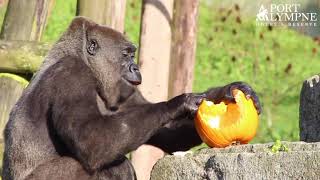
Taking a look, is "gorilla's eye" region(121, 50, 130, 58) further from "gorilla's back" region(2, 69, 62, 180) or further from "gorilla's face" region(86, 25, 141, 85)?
"gorilla's back" region(2, 69, 62, 180)

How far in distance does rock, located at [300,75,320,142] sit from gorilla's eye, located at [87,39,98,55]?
4.43ft

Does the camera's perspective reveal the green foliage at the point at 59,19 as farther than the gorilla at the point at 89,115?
Yes

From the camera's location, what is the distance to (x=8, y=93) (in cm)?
670

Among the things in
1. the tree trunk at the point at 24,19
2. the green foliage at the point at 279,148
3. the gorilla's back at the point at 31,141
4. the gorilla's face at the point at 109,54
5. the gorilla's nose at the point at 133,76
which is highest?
the tree trunk at the point at 24,19

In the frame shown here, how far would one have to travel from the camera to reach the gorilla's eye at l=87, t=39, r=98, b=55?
5805mm

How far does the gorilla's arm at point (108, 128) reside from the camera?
520cm

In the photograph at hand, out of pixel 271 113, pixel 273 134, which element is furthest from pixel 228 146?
pixel 271 113

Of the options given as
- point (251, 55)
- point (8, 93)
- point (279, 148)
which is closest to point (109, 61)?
point (8, 93)

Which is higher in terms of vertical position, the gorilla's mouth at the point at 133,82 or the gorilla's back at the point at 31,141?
the gorilla's mouth at the point at 133,82

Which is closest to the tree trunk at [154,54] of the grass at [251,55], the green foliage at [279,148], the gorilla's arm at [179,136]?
the gorilla's arm at [179,136]

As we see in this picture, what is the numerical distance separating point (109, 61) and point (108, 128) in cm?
74

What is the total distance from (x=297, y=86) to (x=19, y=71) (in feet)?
23.6

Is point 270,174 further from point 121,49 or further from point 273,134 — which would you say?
point 273,134

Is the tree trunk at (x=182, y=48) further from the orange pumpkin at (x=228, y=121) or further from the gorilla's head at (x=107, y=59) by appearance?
the orange pumpkin at (x=228, y=121)
